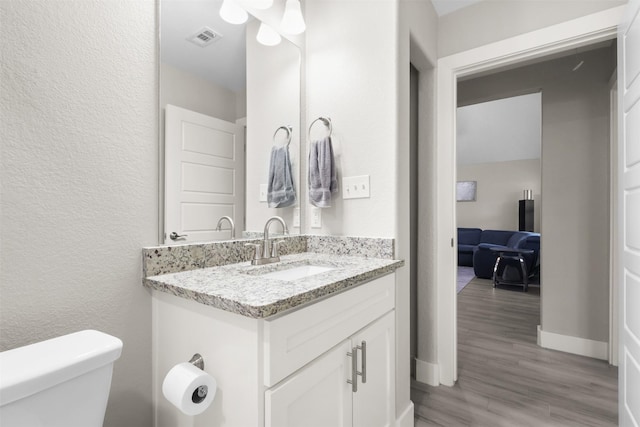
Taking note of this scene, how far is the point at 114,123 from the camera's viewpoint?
1016mm

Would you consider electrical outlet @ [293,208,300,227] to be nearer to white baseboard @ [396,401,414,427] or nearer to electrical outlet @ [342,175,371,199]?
electrical outlet @ [342,175,371,199]

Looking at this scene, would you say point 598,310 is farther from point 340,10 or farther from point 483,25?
point 340,10

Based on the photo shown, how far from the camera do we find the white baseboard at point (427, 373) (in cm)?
206

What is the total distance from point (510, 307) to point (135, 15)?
426 cm

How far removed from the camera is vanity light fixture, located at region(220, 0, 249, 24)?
1409 mm

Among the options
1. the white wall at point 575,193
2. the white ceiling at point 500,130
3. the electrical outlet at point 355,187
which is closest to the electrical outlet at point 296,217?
the electrical outlet at point 355,187

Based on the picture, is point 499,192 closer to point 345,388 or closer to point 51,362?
point 345,388

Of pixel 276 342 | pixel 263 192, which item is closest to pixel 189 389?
pixel 276 342

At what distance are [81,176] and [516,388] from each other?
2522 mm

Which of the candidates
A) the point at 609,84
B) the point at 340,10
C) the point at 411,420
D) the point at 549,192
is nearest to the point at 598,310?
the point at 549,192

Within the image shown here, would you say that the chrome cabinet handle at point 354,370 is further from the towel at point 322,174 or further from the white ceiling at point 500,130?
the white ceiling at point 500,130

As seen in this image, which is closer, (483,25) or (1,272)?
(1,272)

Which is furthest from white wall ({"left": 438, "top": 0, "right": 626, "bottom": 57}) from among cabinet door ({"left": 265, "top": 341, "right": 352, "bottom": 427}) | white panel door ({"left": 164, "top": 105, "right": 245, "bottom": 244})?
cabinet door ({"left": 265, "top": 341, "right": 352, "bottom": 427})

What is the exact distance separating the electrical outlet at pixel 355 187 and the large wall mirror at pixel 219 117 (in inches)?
12.1
